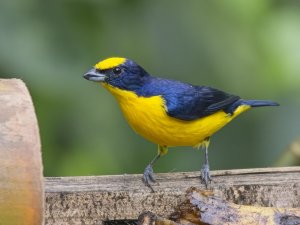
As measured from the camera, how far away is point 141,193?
3555 mm

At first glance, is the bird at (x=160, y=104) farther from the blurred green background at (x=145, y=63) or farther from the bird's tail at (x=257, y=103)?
the bird's tail at (x=257, y=103)

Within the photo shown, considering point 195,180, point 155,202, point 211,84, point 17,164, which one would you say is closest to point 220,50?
point 211,84

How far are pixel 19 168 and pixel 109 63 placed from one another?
210 centimetres

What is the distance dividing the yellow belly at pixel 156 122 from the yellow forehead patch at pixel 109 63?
0.42 feet

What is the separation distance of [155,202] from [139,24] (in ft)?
5.17

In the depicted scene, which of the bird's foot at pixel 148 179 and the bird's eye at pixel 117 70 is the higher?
the bird's eye at pixel 117 70

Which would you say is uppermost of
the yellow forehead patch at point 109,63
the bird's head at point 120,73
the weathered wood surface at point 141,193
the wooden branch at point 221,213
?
the yellow forehead patch at point 109,63

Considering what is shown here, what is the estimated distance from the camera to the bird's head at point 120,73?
15.3 ft

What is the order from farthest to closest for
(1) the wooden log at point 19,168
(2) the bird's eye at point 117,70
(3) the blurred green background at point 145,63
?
(2) the bird's eye at point 117,70 < (3) the blurred green background at point 145,63 < (1) the wooden log at point 19,168

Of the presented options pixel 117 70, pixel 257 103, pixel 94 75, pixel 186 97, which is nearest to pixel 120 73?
pixel 117 70

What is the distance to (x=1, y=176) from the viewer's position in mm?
2594

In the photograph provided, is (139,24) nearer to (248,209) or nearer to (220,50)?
(220,50)

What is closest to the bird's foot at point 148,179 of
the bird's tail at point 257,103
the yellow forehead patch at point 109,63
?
the yellow forehead patch at point 109,63

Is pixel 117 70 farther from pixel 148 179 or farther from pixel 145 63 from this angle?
pixel 148 179
